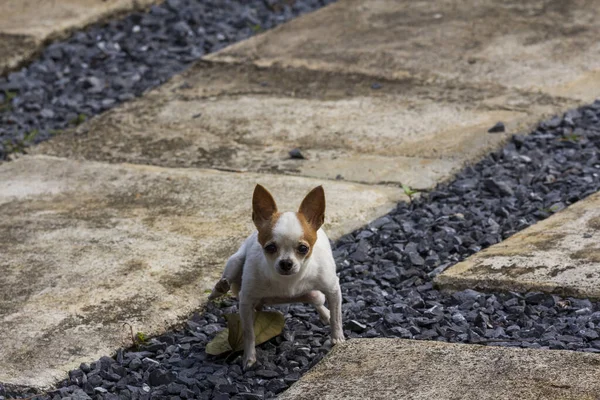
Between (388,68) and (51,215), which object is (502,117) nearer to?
Answer: (388,68)

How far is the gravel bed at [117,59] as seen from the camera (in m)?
6.36

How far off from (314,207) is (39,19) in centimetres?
509

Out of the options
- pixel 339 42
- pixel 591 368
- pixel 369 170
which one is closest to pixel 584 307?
pixel 591 368

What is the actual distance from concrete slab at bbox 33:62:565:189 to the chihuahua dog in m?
1.57

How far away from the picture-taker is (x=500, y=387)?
2.81 meters

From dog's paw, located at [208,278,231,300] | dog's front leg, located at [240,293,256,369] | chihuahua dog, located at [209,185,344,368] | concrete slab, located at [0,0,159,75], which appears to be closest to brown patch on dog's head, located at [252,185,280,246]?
chihuahua dog, located at [209,185,344,368]

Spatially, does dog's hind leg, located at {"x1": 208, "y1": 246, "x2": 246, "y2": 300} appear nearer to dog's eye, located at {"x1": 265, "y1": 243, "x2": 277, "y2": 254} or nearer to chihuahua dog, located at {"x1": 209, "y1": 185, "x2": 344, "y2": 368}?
chihuahua dog, located at {"x1": 209, "y1": 185, "x2": 344, "y2": 368}

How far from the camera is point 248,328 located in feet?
10.9

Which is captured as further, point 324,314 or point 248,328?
point 324,314

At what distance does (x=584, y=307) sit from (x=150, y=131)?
305 cm

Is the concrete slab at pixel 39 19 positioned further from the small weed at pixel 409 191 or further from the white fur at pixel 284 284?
the white fur at pixel 284 284

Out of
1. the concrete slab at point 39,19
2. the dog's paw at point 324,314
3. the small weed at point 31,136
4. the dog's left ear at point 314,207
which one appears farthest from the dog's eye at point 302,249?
the concrete slab at point 39,19

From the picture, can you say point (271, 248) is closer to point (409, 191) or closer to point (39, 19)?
point (409, 191)

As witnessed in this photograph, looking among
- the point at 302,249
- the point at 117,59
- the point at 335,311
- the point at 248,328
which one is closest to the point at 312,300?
the point at 335,311
